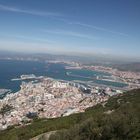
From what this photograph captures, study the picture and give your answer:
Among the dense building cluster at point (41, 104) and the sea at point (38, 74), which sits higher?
the dense building cluster at point (41, 104)

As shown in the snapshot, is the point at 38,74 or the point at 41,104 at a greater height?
the point at 41,104

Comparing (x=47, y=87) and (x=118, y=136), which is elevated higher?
(x=118, y=136)

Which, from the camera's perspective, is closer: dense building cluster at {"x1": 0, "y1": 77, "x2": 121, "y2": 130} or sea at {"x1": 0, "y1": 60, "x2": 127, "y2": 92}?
dense building cluster at {"x1": 0, "y1": 77, "x2": 121, "y2": 130}

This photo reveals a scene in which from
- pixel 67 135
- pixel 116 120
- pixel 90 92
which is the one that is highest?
pixel 116 120

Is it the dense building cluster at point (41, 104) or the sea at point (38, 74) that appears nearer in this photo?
the dense building cluster at point (41, 104)

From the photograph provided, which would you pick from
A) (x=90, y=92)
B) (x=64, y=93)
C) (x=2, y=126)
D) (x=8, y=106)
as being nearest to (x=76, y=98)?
(x=64, y=93)

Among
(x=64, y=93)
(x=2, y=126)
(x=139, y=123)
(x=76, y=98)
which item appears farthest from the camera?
(x=64, y=93)

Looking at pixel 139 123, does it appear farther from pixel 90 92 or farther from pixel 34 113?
pixel 90 92

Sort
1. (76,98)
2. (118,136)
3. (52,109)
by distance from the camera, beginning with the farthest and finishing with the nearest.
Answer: (76,98) < (52,109) < (118,136)

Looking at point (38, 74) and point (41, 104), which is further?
point (38, 74)

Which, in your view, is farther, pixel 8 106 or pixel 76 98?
pixel 76 98

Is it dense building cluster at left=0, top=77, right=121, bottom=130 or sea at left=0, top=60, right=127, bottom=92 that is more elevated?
dense building cluster at left=0, top=77, right=121, bottom=130
